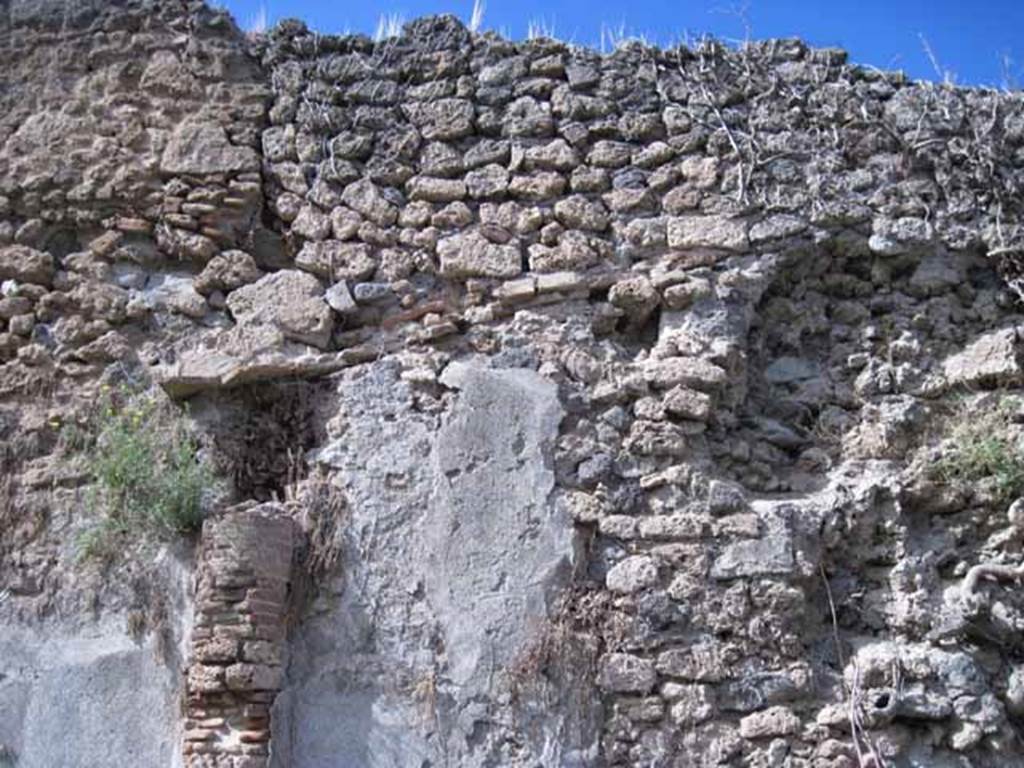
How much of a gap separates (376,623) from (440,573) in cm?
29

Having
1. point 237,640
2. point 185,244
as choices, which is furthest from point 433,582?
point 185,244

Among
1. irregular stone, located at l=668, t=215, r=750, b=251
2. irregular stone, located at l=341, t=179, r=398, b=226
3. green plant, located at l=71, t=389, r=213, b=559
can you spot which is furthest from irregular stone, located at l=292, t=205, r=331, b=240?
irregular stone, located at l=668, t=215, r=750, b=251

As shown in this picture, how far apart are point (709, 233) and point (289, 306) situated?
1693 mm

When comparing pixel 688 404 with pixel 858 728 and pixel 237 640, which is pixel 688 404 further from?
pixel 237 640

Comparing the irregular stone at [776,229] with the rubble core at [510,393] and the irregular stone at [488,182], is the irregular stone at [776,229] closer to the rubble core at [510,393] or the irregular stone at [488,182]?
the rubble core at [510,393]

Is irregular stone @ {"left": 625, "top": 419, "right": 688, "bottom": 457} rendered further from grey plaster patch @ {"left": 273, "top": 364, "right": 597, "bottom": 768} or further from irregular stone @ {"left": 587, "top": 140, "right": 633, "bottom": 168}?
irregular stone @ {"left": 587, "top": 140, "right": 633, "bottom": 168}

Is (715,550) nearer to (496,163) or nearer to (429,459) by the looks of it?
(429,459)

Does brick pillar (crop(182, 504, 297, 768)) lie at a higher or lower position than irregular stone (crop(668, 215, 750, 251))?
lower

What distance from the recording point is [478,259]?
512 cm

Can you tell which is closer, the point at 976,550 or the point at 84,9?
the point at 976,550

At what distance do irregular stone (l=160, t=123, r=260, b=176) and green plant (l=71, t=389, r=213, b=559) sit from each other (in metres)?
1.04

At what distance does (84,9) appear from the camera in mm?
5719

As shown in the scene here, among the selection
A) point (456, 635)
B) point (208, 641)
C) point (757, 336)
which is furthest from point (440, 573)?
point (757, 336)

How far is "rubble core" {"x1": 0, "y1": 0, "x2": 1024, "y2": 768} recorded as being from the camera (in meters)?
4.45
